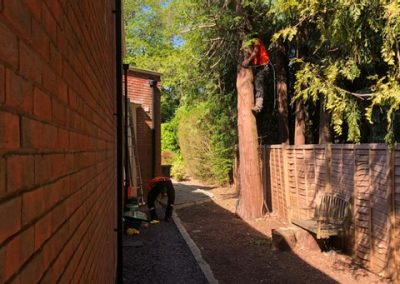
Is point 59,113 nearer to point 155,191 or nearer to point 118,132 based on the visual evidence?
point 118,132

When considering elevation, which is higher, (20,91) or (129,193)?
(20,91)

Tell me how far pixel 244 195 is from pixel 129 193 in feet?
11.4

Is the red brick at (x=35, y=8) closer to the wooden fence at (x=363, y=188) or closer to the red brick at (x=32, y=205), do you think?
the red brick at (x=32, y=205)

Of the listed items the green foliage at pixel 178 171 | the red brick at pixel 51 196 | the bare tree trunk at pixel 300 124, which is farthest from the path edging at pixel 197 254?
the green foliage at pixel 178 171

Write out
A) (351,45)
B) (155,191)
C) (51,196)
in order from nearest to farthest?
(51,196), (351,45), (155,191)

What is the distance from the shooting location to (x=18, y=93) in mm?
1078

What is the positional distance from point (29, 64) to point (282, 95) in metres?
15.6

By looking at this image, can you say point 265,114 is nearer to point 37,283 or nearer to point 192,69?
point 192,69

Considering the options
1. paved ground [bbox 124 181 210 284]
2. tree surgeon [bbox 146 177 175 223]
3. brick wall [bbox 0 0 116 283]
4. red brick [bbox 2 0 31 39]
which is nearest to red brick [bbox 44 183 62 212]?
brick wall [bbox 0 0 116 283]

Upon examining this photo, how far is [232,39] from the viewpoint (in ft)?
50.4

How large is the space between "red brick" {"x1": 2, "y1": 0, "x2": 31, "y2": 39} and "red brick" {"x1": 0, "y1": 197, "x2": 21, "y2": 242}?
373mm

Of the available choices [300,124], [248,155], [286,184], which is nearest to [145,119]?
[248,155]

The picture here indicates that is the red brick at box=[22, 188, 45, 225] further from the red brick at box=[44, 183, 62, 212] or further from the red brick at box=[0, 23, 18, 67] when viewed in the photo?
the red brick at box=[0, 23, 18, 67]

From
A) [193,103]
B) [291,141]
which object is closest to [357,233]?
[291,141]
